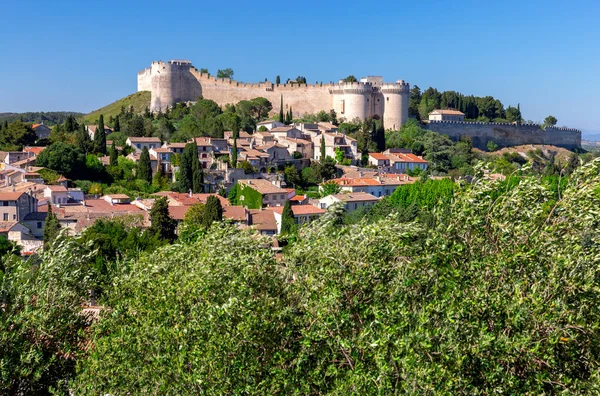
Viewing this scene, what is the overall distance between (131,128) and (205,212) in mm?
18303

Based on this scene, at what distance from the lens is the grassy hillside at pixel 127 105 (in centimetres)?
Answer: 6488

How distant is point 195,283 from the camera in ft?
34.7

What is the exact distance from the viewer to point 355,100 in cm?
6059

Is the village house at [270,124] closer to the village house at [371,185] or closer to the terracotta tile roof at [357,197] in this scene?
the village house at [371,185]

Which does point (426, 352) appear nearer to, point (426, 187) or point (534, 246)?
point (534, 246)

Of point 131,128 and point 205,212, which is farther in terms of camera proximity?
point 131,128

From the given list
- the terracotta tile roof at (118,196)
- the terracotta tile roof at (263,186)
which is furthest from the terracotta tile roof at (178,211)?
the terracotta tile roof at (263,186)

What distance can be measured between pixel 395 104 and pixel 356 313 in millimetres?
52340

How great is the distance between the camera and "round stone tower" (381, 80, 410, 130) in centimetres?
6119

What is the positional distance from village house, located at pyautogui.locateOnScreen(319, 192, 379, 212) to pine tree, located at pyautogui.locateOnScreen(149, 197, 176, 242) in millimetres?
9571

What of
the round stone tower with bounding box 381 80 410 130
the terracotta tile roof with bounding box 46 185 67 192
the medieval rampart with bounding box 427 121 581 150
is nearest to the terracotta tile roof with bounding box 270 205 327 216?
the terracotta tile roof with bounding box 46 185 67 192

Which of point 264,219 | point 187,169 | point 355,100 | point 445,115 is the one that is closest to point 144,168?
point 187,169

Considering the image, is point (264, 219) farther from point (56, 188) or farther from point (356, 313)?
point (356, 313)

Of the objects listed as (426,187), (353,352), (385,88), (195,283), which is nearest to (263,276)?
(195,283)
